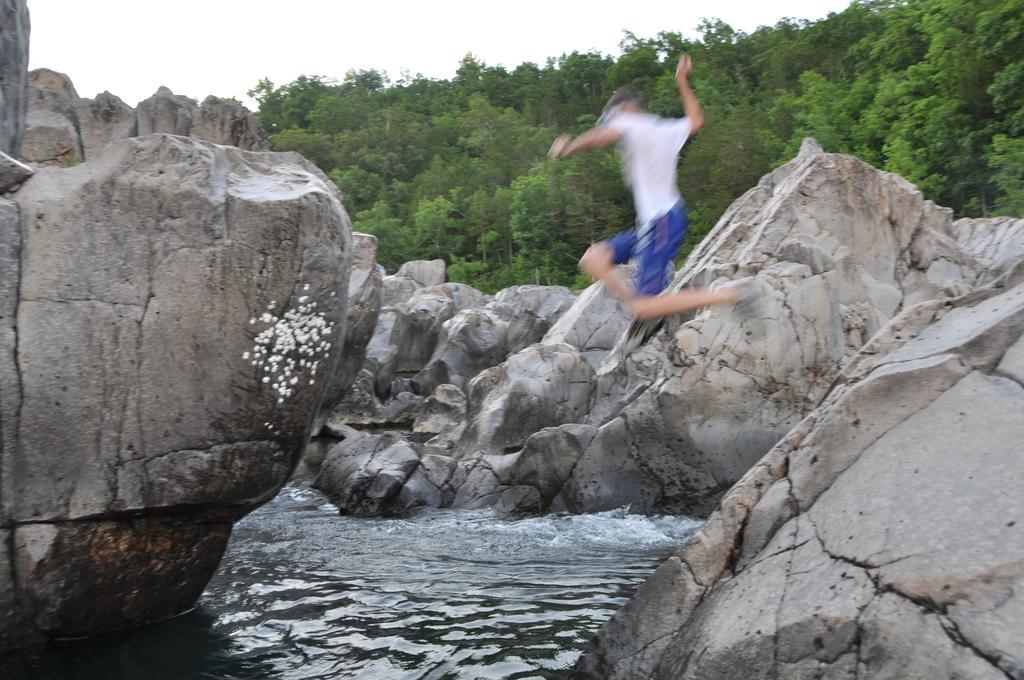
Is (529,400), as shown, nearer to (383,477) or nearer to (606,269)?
(383,477)

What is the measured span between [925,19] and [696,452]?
3090cm

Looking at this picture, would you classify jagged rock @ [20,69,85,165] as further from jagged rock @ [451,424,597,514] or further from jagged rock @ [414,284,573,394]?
jagged rock @ [414,284,573,394]

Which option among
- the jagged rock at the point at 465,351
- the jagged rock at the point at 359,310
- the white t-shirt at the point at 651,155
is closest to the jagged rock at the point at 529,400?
the jagged rock at the point at 359,310

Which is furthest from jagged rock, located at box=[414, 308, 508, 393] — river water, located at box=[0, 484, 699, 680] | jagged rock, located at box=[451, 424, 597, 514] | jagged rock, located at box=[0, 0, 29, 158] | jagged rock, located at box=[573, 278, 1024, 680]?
jagged rock, located at box=[573, 278, 1024, 680]

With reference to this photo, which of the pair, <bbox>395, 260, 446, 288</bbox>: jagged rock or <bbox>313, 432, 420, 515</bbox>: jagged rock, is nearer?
<bbox>313, 432, 420, 515</bbox>: jagged rock

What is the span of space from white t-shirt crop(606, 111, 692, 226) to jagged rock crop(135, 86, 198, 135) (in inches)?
605

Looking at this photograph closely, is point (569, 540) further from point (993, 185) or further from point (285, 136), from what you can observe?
point (285, 136)

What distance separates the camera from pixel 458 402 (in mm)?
22312

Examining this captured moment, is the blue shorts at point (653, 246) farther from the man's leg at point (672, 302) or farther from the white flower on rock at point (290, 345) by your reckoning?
the white flower on rock at point (290, 345)

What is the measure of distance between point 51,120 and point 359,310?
7400 mm

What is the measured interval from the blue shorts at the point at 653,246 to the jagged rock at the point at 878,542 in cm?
142

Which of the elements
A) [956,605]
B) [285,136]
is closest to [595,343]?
[956,605]

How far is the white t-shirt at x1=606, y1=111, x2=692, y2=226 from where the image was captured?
6.20m

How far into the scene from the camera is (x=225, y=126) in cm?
1867
